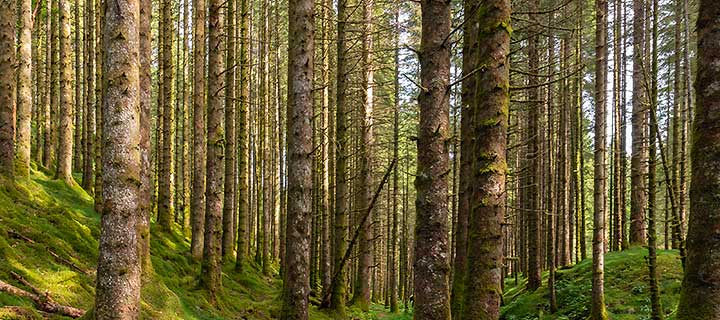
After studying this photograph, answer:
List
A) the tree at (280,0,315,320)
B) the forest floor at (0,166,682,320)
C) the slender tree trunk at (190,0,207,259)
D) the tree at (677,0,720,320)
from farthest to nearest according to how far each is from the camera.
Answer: the slender tree trunk at (190,0,207,259) → the tree at (280,0,315,320) → the forest floor at (0,166,682,320) → the tree at (677,0,720,320)

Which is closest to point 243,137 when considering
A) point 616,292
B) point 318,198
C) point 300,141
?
point 318,198

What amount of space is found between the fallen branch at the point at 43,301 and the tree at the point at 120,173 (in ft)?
7.67

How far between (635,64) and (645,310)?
11.6m

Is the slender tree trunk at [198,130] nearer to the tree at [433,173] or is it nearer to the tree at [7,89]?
the tree at [7,89]

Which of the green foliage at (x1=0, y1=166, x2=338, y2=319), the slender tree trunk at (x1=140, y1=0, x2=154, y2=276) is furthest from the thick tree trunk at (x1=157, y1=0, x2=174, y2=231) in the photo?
the slender tree trunk at (x1=140, y1=0, x2=154, y2=276)

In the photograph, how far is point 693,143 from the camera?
380 centimetres

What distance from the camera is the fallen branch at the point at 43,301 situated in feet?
20.7

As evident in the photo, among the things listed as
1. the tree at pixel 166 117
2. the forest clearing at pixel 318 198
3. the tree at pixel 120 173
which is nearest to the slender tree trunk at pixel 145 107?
the forest clearing at pixel 318 198

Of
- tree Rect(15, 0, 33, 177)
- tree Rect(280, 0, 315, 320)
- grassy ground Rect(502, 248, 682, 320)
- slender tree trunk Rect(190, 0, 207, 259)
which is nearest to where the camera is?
tree Rect(280, 0, 315, 320)

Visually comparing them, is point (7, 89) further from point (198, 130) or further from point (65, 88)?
point (198, 130)

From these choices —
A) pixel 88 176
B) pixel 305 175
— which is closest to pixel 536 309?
pixel 305 175

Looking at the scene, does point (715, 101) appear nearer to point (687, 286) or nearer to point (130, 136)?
point (687, 286)

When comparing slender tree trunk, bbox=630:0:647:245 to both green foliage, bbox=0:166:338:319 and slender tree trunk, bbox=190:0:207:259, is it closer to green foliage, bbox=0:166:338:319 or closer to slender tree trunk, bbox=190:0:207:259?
green foliage, bbox=0:166:338:319

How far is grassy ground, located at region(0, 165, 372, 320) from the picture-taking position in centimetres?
728
